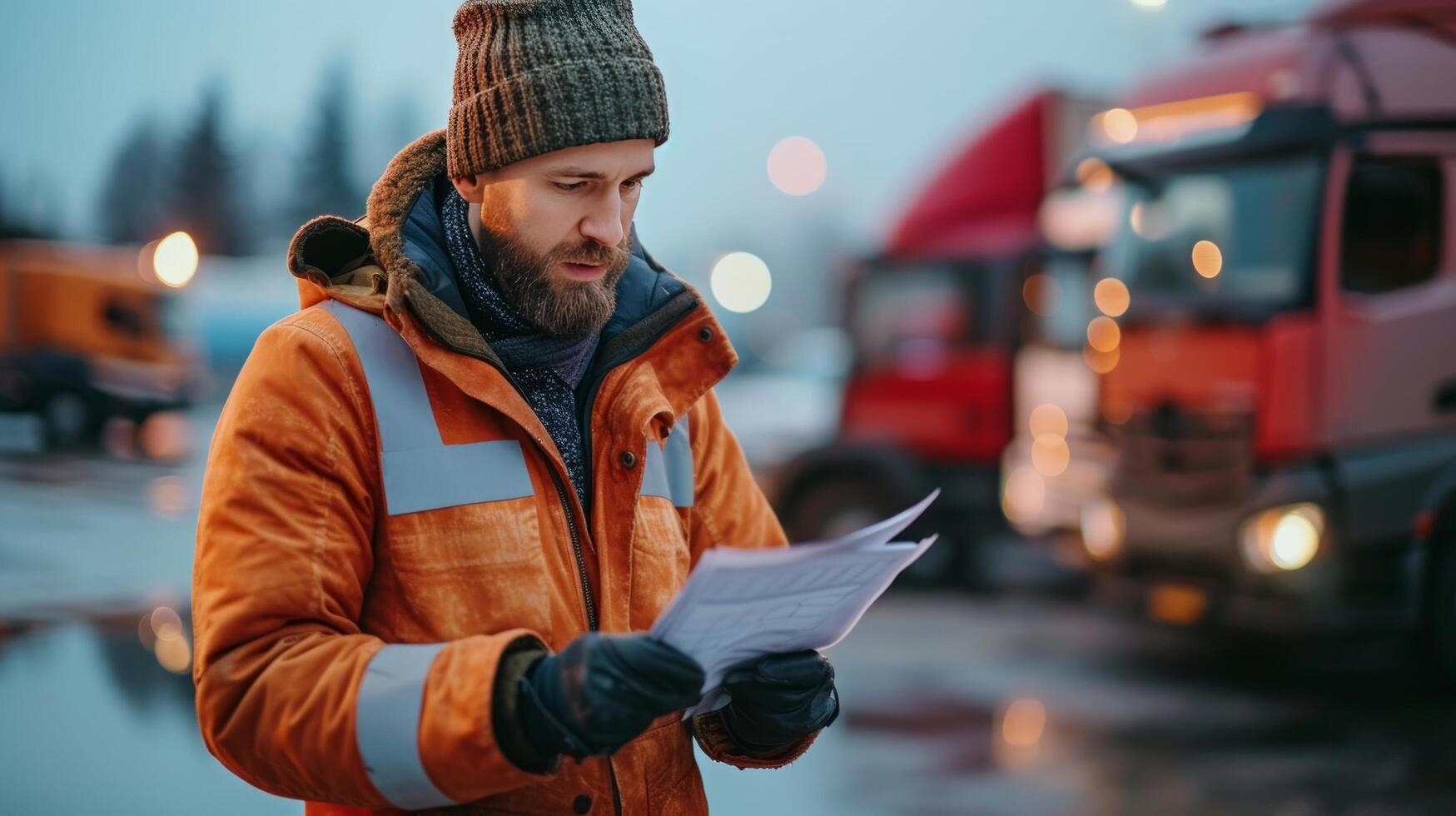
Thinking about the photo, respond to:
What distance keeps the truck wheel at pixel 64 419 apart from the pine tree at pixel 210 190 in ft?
3.81

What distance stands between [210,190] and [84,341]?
105 cm

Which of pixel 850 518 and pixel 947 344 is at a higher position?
pixel 947 344

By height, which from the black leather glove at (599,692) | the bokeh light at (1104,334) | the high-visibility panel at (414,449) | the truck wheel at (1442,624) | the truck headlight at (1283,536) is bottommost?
the truck wheel at (1442,624)

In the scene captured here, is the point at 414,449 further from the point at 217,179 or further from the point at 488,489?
the point at 217,179

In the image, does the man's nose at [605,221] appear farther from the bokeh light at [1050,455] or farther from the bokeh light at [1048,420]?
the bokeh light at [1048,420]

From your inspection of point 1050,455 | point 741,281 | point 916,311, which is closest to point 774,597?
point 1050,455

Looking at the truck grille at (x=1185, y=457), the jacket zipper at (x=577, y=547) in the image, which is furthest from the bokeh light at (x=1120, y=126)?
the jacket zipper at (x=577, y=547)

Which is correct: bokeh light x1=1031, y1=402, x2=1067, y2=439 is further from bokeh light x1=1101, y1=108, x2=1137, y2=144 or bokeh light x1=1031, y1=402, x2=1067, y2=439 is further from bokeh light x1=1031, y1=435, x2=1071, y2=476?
bokeh light x1=1101, y1=108, x2=1137, y2=144

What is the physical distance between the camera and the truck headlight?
19.6 ft

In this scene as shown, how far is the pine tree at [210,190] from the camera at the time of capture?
6.49 meters

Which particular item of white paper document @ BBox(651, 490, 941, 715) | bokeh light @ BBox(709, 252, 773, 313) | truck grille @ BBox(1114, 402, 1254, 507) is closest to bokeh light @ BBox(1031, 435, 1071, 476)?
truck grille @ BBox(1114, 402, 1254, 507)

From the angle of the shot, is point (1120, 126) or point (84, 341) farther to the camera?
point (1120, 126)

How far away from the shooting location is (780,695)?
5.15ft

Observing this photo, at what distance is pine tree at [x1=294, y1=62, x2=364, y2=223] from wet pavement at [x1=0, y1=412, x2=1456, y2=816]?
1.35m
